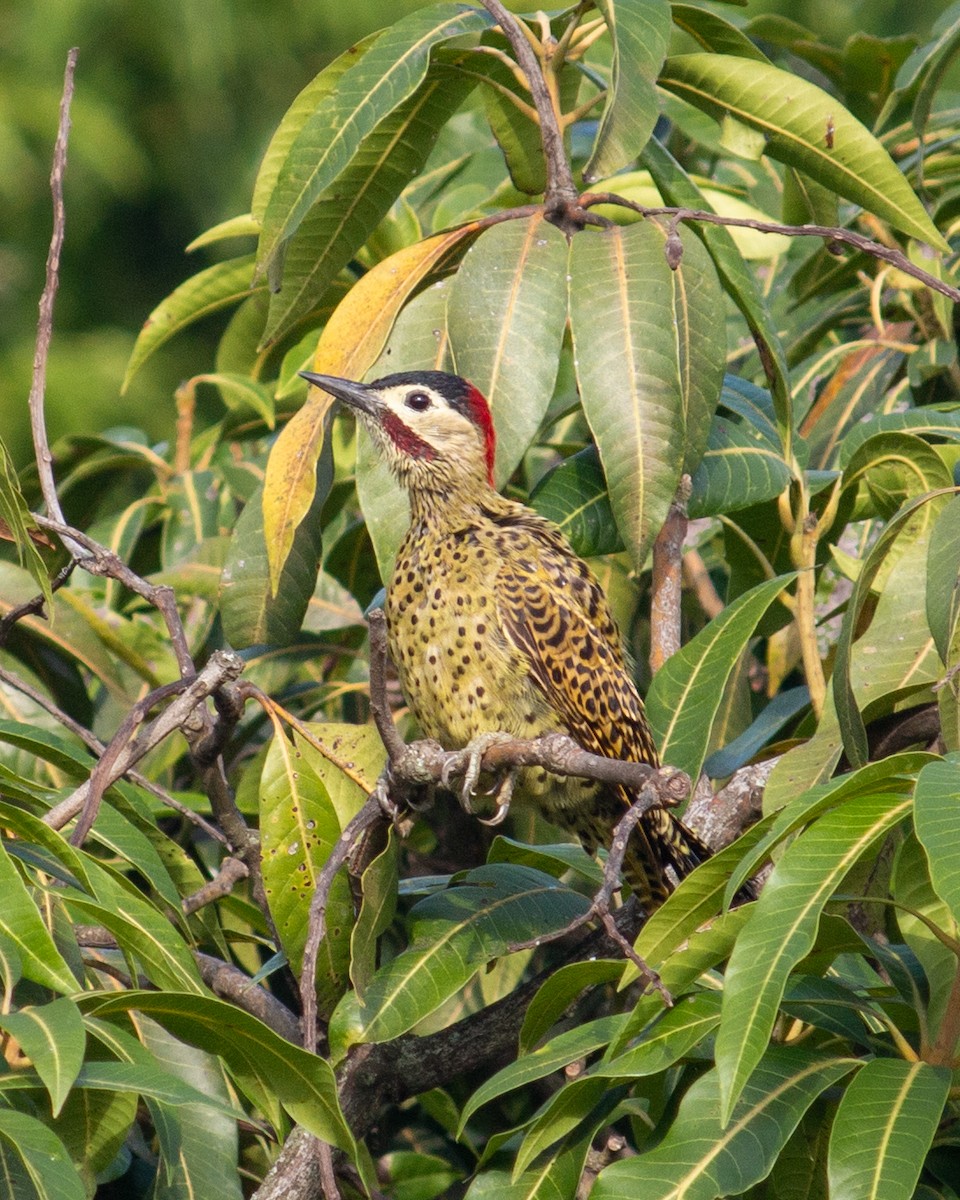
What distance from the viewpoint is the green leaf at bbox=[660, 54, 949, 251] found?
260 cm

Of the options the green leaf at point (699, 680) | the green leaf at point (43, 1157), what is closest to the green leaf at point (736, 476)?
the green leaf at point (699, 680)

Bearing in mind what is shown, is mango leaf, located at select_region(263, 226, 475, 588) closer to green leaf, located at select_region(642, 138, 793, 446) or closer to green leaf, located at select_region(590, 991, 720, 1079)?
green leaf, located at select_region(642, 138, 793, 446)

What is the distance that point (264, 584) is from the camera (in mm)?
2607

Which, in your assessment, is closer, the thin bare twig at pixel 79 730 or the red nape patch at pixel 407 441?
the thin bare twig at pixel 79 730

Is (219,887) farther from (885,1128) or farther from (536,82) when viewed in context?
(536,82)

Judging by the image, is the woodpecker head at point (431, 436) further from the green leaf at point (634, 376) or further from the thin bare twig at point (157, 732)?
the thin bare twig at point (157, 732)

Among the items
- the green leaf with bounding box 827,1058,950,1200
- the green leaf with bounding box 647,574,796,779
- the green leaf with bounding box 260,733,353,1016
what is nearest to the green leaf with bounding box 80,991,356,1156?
the green leaf with bounding box 260,733,353,1016

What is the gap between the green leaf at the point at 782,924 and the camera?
150 centimetres

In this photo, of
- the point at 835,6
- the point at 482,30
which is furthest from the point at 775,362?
the point at 835,6

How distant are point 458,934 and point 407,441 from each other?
1270mm

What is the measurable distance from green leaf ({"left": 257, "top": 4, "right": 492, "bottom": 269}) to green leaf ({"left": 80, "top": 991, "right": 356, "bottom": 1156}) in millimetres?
1218

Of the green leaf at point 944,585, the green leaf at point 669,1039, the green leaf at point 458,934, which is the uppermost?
the green leaf at point 944,585

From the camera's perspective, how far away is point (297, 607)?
2.59 meters

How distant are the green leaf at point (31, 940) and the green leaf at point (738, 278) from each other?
1473 mm
